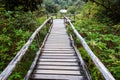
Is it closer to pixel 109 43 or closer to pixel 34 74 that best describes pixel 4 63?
pixel 34 74

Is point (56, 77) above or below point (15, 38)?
below

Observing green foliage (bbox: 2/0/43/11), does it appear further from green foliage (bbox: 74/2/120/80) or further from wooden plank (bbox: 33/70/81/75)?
wooden plank (bbox: 33/70/81/75)

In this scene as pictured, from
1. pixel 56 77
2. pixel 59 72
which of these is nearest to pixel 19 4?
pixel 59 72

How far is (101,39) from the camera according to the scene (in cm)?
1185

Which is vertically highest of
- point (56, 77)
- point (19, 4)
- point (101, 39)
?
point (19, 4)

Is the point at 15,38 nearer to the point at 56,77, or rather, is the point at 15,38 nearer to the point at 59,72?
the point at 59,72

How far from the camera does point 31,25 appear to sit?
1309 centimetres

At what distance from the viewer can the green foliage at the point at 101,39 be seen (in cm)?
779

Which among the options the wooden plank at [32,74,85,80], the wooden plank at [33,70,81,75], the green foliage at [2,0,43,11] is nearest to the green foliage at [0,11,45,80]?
the green foliage at [2,0,43,11]

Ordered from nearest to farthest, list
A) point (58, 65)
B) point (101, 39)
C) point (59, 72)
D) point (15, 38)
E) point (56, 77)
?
1. point (56, 77)
2. point (59, 72)
3. point (58, 65)
4. point (15, 38)
5. point (101, 39)

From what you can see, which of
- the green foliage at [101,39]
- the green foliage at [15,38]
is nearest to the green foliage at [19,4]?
the green foliage at [15,38]

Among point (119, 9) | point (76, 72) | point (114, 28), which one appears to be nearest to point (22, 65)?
point (76, 72)

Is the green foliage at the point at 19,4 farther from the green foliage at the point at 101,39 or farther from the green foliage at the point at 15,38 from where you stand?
the green foliage at the point at 101,39

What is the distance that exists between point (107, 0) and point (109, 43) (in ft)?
21.3
